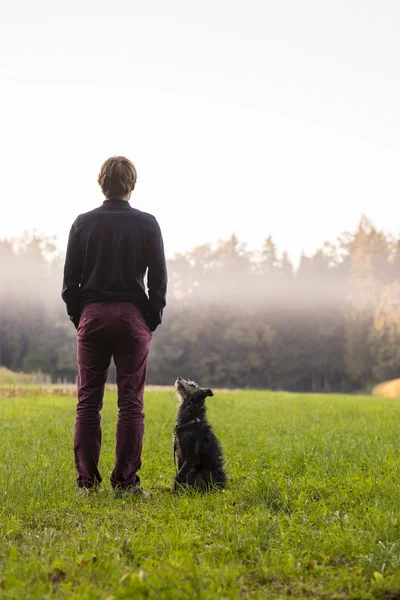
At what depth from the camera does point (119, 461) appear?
5832 millimetres

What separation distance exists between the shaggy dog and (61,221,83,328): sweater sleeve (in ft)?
4.87

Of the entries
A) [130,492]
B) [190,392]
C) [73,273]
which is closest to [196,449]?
[190,392]

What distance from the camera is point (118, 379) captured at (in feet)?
19.6

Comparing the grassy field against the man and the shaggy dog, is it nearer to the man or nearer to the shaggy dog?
the shaggy dog

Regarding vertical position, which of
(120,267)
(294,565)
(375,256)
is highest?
(375,256)

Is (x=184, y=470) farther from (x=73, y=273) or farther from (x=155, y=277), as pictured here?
(x=73, y=273)

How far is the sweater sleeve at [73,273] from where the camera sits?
19.8 ft

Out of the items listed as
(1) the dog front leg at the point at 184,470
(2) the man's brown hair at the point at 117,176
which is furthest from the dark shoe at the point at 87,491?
(2) the man's brown hair at the point at 117,176

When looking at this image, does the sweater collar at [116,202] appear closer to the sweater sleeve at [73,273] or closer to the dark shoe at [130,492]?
the sweater sleeve at [73,273]

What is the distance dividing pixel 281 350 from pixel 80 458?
206 ft

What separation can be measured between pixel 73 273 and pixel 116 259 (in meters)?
0.53

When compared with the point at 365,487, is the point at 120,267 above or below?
above

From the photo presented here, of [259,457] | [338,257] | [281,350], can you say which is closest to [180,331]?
[281,350]

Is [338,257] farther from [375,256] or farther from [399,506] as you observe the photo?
[399,506]
